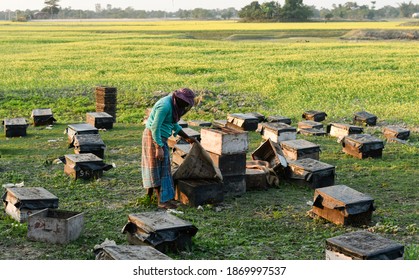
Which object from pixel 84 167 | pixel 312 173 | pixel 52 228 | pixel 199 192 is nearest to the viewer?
pixel 52 228

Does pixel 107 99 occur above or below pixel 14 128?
above

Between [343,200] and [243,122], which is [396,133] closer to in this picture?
[243,122]

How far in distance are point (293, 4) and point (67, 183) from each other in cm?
7723

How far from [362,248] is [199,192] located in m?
2.99

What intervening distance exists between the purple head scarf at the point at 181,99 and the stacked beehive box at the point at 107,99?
8.11 meters

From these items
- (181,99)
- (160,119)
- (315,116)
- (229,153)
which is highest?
(181,99)

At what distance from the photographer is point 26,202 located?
7.65m

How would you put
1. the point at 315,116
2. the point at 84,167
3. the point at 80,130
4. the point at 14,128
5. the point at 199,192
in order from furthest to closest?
the point at 315,116 → the point at 14,128 → the point at 80,130 → the point at 84,167 → the point at 199,192

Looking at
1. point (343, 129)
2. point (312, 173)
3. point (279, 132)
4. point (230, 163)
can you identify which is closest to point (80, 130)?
point (279, 132)

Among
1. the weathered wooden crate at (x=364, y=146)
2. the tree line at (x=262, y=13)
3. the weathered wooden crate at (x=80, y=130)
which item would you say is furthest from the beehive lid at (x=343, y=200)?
the tree line at (x=262, y=13)

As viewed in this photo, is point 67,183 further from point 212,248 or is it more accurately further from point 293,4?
point 293,4

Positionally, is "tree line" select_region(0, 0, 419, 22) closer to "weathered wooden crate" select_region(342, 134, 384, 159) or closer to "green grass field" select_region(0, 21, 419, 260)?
"green grass field" select_region(0, 21, 419, 260)

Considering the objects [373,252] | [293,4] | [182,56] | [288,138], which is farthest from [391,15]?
[373,252]

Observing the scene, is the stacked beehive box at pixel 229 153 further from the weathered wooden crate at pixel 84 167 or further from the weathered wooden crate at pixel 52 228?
the weathered wooden crate at pixel 52 228
